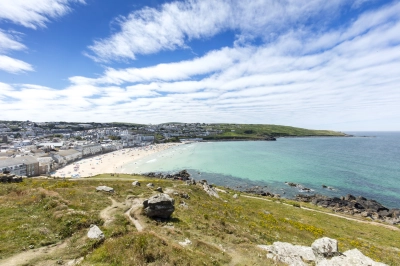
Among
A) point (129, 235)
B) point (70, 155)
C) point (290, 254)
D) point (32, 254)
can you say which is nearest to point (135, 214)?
point (129, 235)

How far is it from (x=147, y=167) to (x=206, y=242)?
9682 cm

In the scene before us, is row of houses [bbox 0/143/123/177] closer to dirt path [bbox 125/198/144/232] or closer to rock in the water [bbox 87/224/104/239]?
dirt path [bbox 125/198/144/232]

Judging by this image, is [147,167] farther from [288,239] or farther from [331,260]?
[331,260]

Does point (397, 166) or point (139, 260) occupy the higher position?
point (139, 260)

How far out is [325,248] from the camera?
17.9 m

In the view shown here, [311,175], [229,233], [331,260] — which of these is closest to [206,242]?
[229,233]

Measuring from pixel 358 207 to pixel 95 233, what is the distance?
220 ft

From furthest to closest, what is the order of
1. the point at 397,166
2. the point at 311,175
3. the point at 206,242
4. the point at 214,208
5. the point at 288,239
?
the point at 397,166, the point at 311,175, the point at 214,208, the point at 288,239, the point at 206,242

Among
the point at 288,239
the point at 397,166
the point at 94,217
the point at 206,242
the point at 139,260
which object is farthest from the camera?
the point at 397,166

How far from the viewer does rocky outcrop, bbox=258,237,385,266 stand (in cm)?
1608

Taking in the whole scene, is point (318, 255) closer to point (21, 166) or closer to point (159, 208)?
point (159, 208)

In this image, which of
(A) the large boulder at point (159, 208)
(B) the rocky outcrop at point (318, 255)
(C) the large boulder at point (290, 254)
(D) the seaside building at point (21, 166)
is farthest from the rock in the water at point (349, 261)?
(D) the seaside building at point (21, 166)

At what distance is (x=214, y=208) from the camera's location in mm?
31750

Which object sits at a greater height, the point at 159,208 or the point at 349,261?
the point at 159,208
